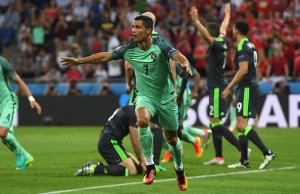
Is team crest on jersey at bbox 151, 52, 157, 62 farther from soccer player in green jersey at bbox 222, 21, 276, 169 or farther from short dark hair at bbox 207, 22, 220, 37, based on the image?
short dark hair at bbox 207, 22, 220, 37

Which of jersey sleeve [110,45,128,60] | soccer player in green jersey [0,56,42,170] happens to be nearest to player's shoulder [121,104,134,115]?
soccer player in green jersey [0,56,42,170]

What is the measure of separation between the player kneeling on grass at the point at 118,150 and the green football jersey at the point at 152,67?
201 cm

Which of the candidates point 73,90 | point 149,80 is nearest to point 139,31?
point 149,80

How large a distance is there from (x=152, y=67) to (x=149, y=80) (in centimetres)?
19

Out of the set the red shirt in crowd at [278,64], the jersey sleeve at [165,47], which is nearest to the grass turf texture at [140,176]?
the jersey sleeve at [165,47]

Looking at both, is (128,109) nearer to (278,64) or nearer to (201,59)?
(278,64)

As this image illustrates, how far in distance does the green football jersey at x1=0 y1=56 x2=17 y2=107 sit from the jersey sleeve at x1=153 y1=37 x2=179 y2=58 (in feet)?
12.5

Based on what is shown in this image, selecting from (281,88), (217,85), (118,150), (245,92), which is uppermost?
(245,92)

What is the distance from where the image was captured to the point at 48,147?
63.0 feet

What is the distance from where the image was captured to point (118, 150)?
12992 millimetres

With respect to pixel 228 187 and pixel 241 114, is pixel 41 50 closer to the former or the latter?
pixel 241 114

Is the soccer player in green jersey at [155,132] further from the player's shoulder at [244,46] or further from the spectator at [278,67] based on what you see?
the spectator at [278,67]

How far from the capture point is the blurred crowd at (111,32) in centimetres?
2595

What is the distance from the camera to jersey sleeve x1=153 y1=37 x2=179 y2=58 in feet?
34.0
